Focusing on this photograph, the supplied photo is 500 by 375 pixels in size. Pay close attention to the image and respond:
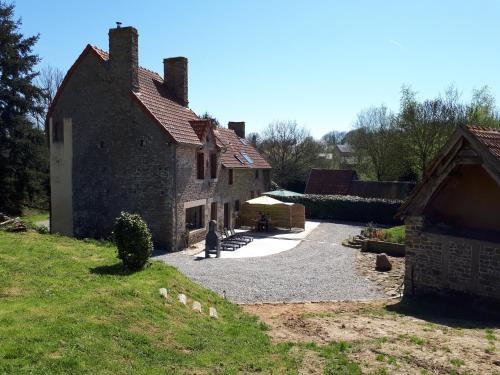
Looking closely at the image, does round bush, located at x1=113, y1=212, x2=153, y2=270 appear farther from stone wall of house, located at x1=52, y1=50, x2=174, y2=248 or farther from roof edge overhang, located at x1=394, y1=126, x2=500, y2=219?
stone wall of house, located at x1=52, y1=50, x2=174, y2=248

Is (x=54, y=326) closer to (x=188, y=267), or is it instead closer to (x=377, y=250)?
(x=188, y=267)

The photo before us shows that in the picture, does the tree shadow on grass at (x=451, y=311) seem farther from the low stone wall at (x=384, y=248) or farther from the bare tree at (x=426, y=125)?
the bare tree at (x=426, y=125)

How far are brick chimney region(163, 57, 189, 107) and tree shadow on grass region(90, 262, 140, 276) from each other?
613 inches

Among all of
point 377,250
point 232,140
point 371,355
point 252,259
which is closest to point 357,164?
point 232,140

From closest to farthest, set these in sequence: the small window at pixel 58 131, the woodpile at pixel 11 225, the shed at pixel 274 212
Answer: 1. the woodpile at pixel 11 225
2. the small window at pixel 58 131
3. the shed at pixel 274 212

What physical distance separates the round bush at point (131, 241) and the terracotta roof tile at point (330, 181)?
102 feet

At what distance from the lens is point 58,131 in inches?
915

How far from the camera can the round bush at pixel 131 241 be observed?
11969mm

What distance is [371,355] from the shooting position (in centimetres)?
796

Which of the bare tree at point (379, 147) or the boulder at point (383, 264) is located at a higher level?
the bare tree at point (379, 147)

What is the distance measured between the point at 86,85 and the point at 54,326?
58.3ft

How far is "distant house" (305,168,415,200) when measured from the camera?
Answer: 129ft

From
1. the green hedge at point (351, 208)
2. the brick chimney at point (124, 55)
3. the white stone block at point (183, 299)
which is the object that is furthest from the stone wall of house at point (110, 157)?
the green hedge at point (351, 208)

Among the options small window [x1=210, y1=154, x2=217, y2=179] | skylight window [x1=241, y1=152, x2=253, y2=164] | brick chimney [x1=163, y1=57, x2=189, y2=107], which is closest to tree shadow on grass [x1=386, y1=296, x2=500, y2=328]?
small window [x1=210, y1=154, x2=217, y2=179]
